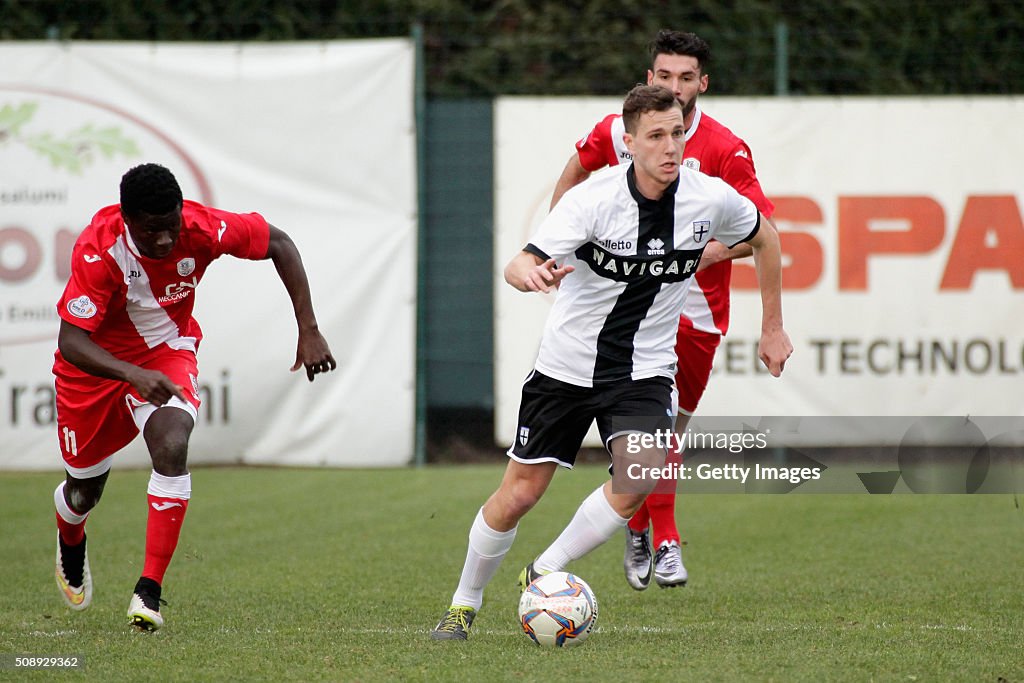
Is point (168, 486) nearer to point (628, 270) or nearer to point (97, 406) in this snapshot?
point (97, 406)

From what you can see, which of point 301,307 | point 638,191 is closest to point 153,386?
point 301,307

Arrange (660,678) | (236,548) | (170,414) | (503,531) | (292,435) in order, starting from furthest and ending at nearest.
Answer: (292,435) < (236,548) < (170,414) < (503,531) < (660,678)

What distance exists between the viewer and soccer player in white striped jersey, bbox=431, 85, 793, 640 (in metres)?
5.02

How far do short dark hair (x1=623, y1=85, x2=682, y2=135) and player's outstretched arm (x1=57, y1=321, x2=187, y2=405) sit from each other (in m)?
2.05

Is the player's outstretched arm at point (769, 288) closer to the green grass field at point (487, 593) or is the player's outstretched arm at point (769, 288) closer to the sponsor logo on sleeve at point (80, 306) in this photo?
the green grass field at point (487, 593)

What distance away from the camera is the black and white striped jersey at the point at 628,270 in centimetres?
502

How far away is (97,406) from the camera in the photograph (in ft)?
18.8

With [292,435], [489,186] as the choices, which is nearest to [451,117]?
[489,186]

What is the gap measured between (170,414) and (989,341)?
7355mm

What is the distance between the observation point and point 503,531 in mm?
5113

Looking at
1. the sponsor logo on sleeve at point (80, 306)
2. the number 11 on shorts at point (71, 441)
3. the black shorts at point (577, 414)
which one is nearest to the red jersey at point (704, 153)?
the black shorts at point (577, 414)

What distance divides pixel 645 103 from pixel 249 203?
244 inches

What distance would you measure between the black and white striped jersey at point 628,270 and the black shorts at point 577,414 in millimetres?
47

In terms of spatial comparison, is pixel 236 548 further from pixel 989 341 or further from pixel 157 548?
pixel 989 341
